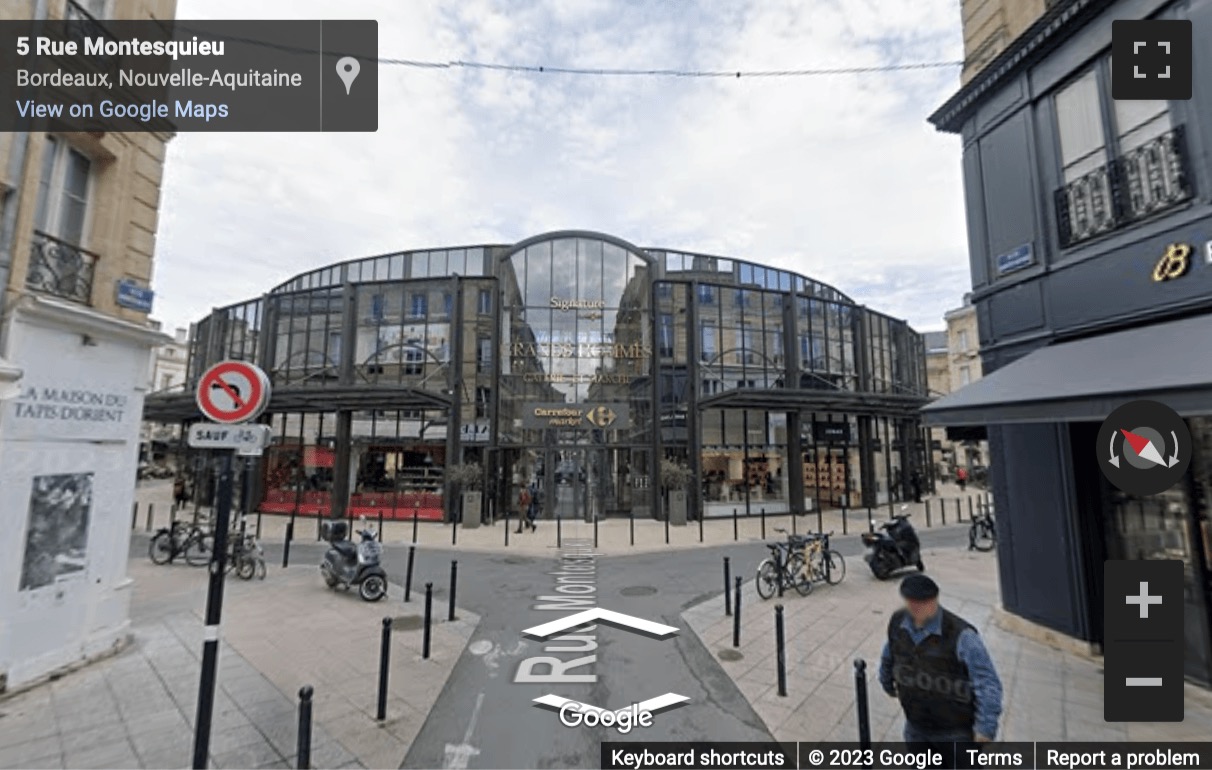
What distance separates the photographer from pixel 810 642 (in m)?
7.14

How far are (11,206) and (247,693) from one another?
5.88 meters

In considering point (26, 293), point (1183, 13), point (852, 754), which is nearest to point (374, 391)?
point (26, 293)

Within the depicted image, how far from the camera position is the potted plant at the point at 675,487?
19002 millimetres

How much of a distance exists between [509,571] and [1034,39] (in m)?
13.0

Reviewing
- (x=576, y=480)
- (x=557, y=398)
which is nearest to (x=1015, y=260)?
(x=576, y=480)

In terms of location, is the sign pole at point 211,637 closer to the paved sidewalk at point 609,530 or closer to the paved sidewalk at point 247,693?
the paved sidewalk at point 247,693

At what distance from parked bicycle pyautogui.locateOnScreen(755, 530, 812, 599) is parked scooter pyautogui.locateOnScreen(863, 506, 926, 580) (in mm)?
1834

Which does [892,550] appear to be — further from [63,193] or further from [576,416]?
[63,193]

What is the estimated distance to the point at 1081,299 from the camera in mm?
6352

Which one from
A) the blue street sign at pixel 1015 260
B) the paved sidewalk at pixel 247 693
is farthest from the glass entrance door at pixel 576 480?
the blue street sign at pixel 1015 260

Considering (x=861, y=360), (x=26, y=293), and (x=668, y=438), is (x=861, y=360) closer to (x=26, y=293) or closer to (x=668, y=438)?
(x=668, y=438)

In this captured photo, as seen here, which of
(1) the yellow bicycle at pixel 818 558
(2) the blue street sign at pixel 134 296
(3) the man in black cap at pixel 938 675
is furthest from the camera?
(1) the yellow bicycle at pixel 818 558

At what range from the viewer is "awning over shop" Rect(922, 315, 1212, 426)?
4.28 meters

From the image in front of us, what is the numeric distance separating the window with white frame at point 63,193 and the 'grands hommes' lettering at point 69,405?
1980mm
